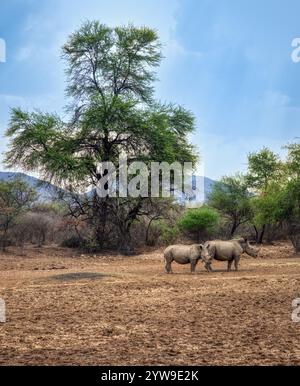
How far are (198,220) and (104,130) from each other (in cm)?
936

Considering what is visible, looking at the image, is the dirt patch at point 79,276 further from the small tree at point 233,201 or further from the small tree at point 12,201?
the small tree at point 233,201

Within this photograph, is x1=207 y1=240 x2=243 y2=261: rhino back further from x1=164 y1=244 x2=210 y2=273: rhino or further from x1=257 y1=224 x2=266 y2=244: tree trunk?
x1=257 y1=224 x2=266 y2=244: tree trunk

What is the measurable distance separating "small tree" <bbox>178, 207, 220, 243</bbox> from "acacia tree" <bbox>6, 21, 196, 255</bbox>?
12.4 ft

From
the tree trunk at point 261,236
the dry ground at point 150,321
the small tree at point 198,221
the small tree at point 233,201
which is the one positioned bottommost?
the dry ground at point 150,321

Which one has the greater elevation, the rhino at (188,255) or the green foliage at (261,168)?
the green foliage at (261,168)

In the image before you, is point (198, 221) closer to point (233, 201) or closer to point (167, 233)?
point (167, 233)

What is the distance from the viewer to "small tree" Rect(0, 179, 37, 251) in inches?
1387

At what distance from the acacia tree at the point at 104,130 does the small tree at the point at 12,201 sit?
291cm

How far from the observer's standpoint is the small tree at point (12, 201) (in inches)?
1387

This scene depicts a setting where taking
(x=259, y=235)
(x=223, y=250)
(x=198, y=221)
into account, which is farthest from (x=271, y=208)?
(x=223, y=250)

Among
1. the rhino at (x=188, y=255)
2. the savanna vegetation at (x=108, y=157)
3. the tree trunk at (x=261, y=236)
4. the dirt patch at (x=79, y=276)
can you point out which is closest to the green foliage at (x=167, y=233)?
the savanna vegetation at (x=108, y=157)

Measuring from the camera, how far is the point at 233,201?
1965 inches
